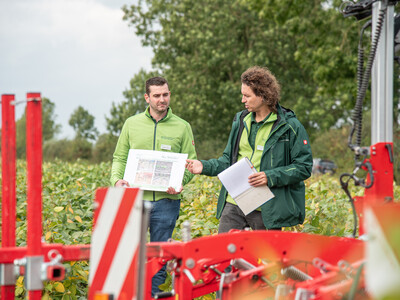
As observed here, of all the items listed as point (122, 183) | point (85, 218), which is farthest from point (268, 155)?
point (85, 218)

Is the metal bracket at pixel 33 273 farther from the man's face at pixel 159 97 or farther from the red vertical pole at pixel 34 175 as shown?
the man's face at pixel 159 97

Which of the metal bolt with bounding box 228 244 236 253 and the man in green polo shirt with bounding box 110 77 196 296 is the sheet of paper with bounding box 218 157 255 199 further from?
the metal bolt with bounding box 228 244 236 253

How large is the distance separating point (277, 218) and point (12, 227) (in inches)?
85.6

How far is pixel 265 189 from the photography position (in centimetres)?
472

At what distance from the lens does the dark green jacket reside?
469cm

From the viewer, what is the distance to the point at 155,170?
5352 millimetres

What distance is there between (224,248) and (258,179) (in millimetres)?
1114

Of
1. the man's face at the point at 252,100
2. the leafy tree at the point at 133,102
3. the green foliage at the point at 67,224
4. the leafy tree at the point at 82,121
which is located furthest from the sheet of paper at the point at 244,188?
the leafy tree at the point at 82,121

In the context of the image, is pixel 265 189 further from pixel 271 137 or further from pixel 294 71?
pixel 294 71

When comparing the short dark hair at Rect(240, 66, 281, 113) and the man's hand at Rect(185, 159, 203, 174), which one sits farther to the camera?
the man's hand at Rect(185, 159, 203, 174)

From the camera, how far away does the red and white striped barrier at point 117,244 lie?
285 centimetres

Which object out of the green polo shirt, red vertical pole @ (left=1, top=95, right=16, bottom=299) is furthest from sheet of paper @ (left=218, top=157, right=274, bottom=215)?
red vertical pole @ (left=1, top=95, right=16, bottom=299)

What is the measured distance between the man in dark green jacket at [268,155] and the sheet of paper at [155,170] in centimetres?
28

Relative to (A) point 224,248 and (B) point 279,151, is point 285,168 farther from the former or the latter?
(A) point 224,248
